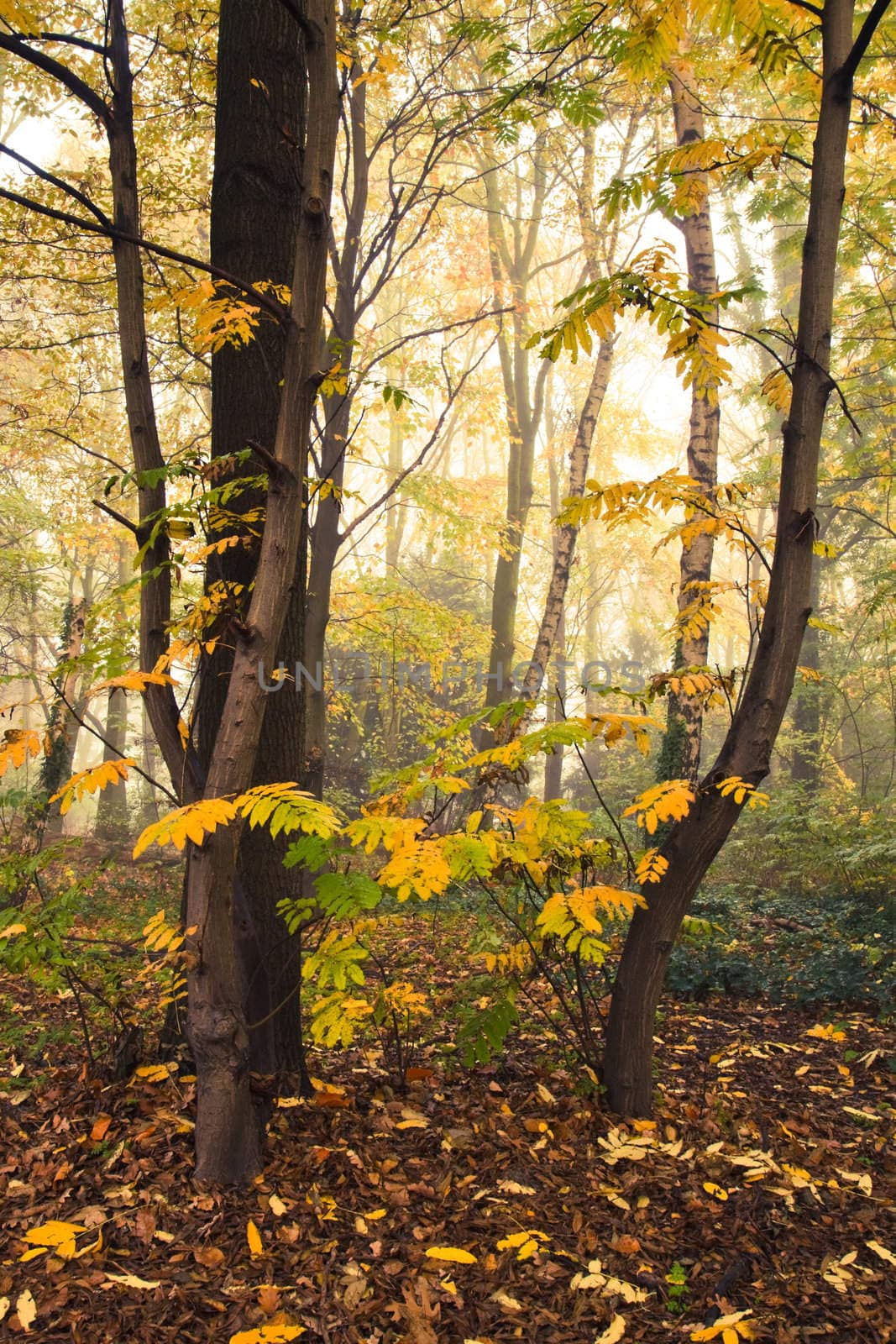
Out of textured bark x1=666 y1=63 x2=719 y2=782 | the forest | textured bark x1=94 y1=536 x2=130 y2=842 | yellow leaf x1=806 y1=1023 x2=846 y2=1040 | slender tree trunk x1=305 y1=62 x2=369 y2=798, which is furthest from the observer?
textured bark x1=94 y1=536 x2=130 y2=842

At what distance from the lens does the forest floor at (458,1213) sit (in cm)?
200

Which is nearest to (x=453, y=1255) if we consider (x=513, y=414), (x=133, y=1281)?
(x=133, y=1281)

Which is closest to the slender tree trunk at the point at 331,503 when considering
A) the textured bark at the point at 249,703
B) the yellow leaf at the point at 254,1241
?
the textured bark at the point at 249,703

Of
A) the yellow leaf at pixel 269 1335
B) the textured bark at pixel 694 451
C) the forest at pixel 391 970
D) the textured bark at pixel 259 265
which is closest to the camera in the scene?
the yellow leaf at pixel 269 1335

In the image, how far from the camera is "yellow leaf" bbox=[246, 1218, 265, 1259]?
220cm

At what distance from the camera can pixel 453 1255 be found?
2.18m

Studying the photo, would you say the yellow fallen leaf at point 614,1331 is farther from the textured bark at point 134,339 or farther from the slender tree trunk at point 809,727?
the slender tree trunk at point 809,727

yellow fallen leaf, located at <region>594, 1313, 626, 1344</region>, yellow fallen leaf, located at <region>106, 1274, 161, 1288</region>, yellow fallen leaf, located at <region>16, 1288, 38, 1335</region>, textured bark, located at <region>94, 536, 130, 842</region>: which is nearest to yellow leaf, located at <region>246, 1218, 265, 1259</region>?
yellow fallen leaf, located at <region>106, 1274, 161, 1288</region>

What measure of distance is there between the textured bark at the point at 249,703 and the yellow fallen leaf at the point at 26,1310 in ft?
1.79

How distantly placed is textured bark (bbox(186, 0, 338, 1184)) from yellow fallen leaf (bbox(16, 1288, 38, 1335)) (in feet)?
1.79

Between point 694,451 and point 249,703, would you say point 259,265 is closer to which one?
point 249,703

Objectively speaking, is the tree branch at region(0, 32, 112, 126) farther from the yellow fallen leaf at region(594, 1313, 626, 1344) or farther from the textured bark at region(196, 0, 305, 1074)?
the yellow fallen leaf at region(594, 1313, 626, 1344)

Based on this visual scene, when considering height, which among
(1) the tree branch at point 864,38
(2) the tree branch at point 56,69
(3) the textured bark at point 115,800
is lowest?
(3) the textured bark at point 115,800

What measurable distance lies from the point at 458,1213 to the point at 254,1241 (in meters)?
0.59
